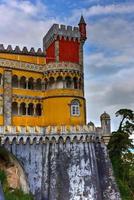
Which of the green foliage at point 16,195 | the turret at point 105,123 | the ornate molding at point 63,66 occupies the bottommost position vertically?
the green foliage at point 16,195

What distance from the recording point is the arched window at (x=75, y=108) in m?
45.9

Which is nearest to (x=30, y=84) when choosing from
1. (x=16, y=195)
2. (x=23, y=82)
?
(x=23, y=82)

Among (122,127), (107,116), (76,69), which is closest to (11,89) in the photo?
(76,69)

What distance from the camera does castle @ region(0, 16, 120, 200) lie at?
40594 mm

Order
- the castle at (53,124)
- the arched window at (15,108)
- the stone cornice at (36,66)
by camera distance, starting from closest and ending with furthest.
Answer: the castle at (53,124), the stone cornice at (36,66), the arched window at (15,108)

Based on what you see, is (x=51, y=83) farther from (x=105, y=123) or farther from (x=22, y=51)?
(x=105, y=123)

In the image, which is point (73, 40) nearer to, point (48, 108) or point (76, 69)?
point (76, 69)

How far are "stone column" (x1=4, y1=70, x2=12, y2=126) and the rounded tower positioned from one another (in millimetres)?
4965

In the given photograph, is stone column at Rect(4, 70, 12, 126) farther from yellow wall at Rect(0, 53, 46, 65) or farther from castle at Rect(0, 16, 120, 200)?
yellow wall at Rect(0, 53, 46, 65)

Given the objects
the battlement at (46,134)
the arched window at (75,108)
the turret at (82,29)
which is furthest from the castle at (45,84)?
the battlement at (46,134)

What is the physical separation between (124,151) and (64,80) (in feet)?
43.6

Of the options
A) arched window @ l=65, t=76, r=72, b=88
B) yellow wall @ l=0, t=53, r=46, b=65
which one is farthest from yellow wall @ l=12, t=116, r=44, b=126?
yellow wall @ l=0, t=53, r=46, b=65

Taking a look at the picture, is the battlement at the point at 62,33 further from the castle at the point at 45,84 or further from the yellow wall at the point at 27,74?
the yellow wall at the point at 27,74

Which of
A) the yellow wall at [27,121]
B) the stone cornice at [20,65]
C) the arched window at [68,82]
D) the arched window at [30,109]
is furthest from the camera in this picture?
the arched window at [30,109]
